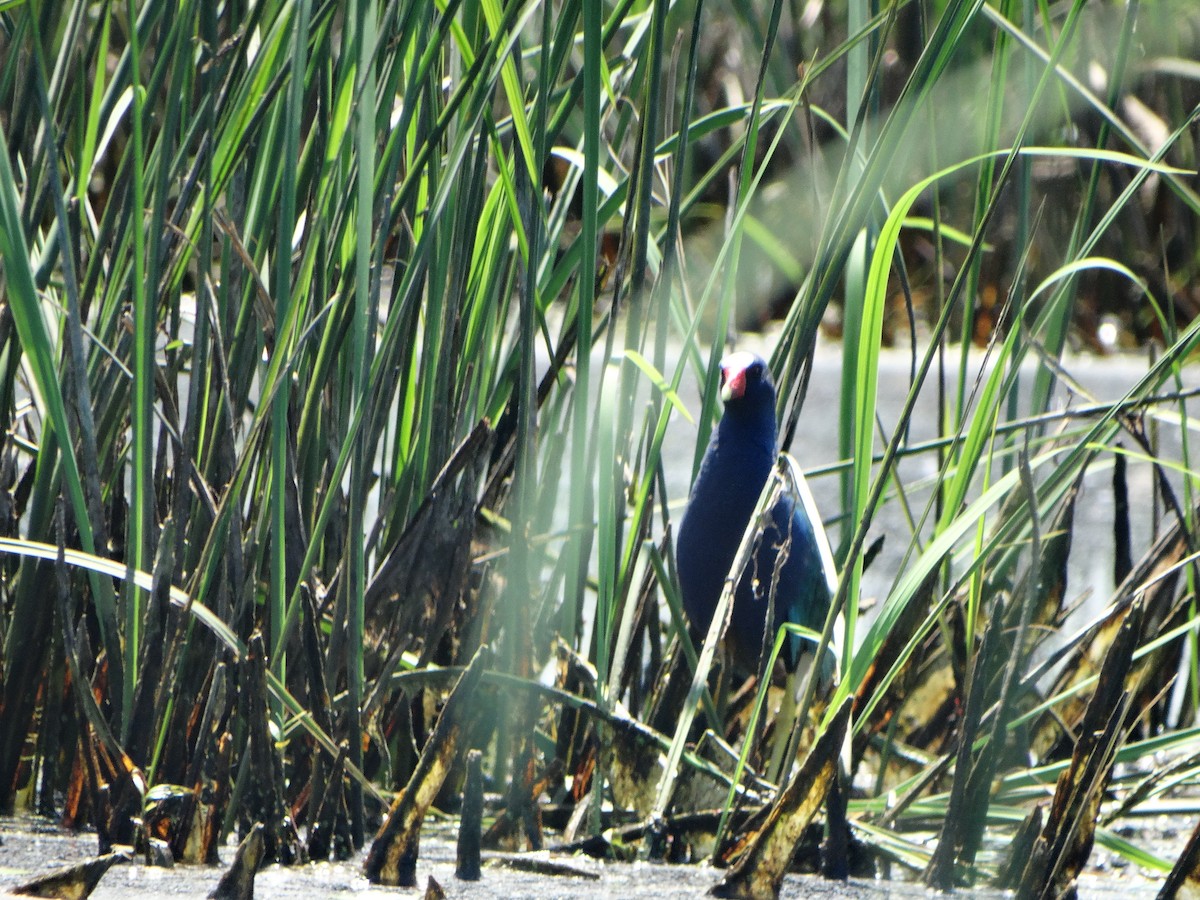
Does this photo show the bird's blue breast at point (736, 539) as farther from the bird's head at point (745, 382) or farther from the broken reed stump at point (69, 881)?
the broken reed stump at point (69, 881)

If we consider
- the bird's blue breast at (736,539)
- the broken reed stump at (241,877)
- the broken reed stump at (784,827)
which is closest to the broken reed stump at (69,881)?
the broken reed stump at (241,877)

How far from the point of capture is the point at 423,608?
1295mm

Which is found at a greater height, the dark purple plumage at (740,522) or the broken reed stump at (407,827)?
the dark purple plumage at (740,522)

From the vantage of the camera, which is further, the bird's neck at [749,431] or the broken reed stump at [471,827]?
A: the bird's neck at [749,431]

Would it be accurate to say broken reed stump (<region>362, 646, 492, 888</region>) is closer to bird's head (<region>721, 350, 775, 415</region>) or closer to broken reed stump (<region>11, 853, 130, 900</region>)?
broken reed stump (<region>11, 853, 130, 900</region>)

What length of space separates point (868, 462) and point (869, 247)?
351 millimetres

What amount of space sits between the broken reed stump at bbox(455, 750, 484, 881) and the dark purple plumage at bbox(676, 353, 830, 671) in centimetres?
52

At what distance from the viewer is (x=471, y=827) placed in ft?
3.58

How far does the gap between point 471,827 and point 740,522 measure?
1.85 ft

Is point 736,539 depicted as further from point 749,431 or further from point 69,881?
point 69,881

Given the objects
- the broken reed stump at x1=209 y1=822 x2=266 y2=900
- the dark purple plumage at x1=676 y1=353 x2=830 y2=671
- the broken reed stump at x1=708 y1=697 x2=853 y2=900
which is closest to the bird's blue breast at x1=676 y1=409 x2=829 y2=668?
the dark purple plumage at x1=676 y1=353 x2=830 y2=671

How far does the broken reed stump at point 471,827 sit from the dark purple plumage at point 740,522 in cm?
52

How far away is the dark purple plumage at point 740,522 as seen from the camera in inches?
61.0

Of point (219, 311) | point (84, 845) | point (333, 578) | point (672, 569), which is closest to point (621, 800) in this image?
point (672, 569)
